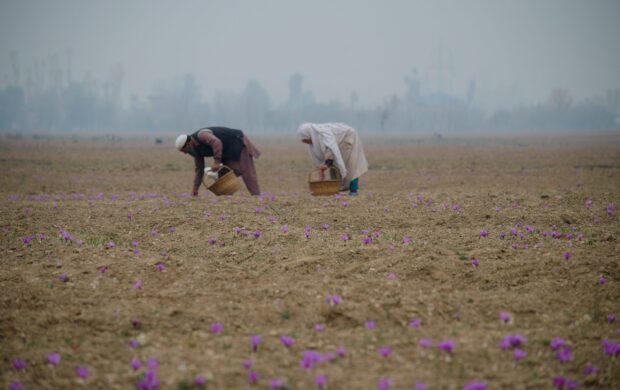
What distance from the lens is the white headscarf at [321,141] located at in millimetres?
10203

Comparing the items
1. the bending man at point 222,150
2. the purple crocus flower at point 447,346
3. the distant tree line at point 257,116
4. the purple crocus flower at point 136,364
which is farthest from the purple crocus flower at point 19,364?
the distant tree line at point 257,116

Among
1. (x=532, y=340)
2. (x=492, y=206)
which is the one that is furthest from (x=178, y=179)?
(x=532, y=340)

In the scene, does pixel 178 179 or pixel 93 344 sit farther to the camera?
pixel 178 179

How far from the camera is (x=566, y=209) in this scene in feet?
30.0

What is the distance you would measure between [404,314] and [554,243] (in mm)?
3187

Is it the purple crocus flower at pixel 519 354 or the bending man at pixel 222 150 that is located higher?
the bending man at pixel 222 150

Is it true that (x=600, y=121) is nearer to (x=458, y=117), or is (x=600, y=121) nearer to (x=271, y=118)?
(x=458, y=117)

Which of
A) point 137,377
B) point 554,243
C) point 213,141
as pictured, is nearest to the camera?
point 137,377

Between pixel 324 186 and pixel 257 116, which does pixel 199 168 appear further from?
pixel 257 116

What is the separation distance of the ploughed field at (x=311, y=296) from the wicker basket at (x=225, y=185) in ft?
2.87

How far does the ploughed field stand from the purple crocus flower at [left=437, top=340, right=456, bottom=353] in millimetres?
26

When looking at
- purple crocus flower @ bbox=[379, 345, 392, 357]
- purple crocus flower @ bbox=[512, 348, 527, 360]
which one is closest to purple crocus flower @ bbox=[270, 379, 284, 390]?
purple crocus flower @ bbox=[379, 345, 392, 357]

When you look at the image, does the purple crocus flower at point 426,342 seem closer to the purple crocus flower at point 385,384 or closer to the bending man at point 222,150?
the purple crocus flower at point 385,384

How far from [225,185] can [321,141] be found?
7.30ft
